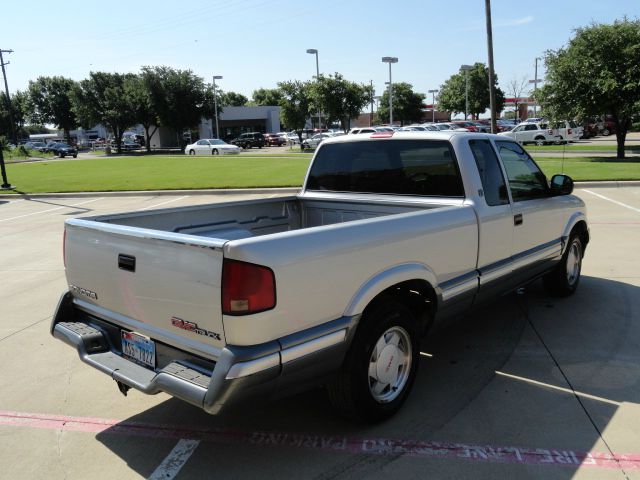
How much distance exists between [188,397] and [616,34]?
84.9 feet

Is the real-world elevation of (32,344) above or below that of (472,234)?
below

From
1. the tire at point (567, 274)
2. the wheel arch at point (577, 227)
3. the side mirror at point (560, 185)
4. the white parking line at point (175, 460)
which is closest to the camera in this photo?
the white parking line at point (175, 460)

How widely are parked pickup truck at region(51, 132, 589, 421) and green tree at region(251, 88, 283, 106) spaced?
88716mm

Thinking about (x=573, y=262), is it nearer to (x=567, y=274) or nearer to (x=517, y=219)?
(x=567, y=274)

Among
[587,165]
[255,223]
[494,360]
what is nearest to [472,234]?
[494,360]

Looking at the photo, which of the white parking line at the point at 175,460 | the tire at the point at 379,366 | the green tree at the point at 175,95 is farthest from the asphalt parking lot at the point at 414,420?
the green tree at the point at 175,95

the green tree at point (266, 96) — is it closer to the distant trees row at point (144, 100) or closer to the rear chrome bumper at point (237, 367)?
the distant trees row at point (144, 100)

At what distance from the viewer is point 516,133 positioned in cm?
3875

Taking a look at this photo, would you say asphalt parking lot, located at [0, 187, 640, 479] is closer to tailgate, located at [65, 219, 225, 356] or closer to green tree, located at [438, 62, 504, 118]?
tailgate, located at [65, 219, 225, 356]

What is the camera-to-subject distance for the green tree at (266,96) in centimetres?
9512

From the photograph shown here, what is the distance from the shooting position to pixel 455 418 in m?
3.51

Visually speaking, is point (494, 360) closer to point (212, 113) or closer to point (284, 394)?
point (284, 394)

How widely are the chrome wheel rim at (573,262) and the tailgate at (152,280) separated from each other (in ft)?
14.8

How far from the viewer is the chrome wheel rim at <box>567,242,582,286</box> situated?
19.4ft
